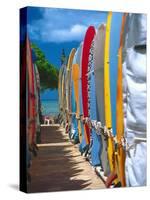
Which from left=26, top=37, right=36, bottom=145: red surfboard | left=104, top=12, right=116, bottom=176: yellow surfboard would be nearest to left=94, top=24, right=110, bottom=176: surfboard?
left=104, top=12, right=116, bottom=176: yellow surfboard

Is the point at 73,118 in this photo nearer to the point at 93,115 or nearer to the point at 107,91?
the point at 93,115

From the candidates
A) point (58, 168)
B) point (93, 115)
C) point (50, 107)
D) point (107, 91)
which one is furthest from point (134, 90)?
point (58, 168)

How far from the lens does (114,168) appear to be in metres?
8.98

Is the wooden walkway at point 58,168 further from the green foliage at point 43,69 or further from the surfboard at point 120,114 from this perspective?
the green foliage at point 43,69

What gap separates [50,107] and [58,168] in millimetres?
846

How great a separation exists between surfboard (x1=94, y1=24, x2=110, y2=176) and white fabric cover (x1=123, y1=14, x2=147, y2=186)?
31cm

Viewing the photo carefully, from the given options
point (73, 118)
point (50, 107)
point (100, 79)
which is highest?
point (100, 79)

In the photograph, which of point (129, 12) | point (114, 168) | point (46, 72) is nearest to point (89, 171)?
point (114, 168)

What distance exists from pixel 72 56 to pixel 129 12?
1.03 metres

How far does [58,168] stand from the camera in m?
8.64

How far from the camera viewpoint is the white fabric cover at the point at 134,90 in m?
8.90

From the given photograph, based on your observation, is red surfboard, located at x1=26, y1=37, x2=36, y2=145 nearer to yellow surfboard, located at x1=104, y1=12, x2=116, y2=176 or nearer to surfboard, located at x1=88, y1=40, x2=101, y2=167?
surfboard, located at x1=88, y1=40, x2=101, y2=167

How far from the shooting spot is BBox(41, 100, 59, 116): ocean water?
28.2 ft

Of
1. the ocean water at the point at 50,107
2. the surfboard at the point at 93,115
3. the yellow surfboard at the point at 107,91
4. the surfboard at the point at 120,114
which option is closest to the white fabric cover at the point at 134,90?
the surfboard at the point at 120,114
